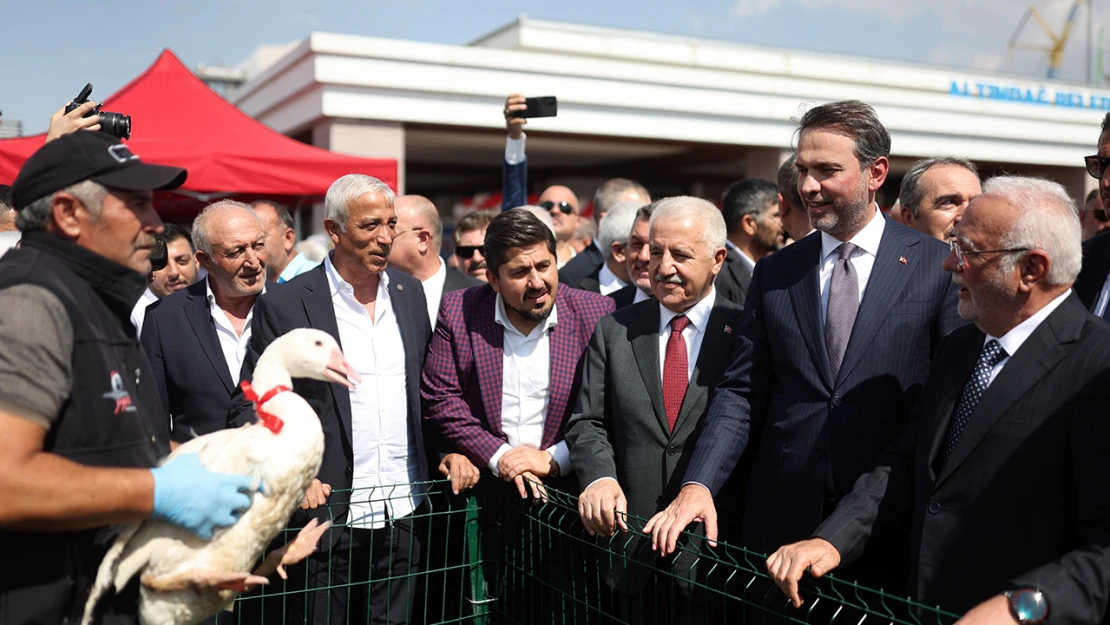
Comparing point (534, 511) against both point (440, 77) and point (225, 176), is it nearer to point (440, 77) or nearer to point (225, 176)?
point (225, 176)

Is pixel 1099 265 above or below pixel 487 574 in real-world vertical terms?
above

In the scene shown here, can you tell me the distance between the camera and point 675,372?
3.41 metres

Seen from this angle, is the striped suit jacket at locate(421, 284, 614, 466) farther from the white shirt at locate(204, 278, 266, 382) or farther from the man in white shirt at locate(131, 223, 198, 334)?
the man in white shirt at locate(131, 223, 198, 334)

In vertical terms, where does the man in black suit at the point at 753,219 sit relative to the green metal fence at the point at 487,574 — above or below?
above

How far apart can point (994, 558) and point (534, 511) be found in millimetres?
1682

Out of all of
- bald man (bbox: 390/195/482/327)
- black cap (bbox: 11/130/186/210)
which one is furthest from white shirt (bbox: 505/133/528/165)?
black cap (bbox: 11/130/186/210)

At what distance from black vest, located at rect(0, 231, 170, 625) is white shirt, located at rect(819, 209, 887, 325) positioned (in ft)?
7.08

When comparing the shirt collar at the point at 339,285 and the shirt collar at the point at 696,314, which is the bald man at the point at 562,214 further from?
the shirt collar at the point at 696,314

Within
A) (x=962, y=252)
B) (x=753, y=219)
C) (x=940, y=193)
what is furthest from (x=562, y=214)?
(x=962, y=252)

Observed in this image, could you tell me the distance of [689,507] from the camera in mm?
2750

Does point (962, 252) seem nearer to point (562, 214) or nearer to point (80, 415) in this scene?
point (80, 415)

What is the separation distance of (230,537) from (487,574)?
4.92ft

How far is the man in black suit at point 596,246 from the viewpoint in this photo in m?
6.10

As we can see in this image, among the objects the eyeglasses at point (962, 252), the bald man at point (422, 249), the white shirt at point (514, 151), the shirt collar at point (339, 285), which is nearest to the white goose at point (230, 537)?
the shirt collar at point (339, 285)
